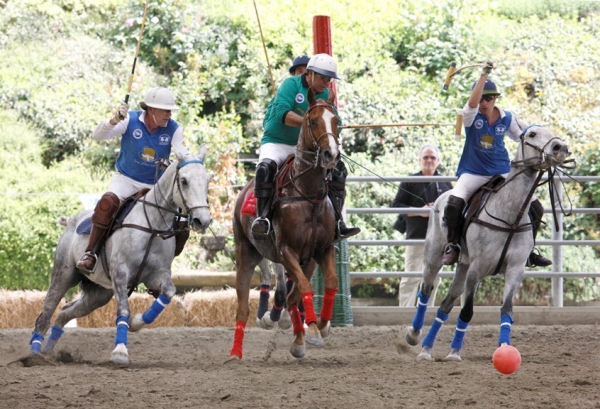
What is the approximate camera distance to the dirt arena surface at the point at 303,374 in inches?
258

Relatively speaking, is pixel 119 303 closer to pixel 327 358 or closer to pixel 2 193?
pixel 327 358

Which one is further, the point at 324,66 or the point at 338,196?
the point at 338,196

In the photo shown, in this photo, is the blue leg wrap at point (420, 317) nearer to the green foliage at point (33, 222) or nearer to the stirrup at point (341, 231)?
the stirrup at point (341, 231)

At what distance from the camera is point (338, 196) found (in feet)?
29.6

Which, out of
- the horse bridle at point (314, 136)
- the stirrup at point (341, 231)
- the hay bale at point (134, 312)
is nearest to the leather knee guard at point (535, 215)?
the stirrup at point (341, 231)

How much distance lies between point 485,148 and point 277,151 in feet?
6.21

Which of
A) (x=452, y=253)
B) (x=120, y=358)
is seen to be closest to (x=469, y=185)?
(x=452, y=253)

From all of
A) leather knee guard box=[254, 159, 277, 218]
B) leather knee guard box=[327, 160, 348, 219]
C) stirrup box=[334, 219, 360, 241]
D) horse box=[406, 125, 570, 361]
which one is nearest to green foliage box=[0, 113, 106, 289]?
leather knee guard box=[254, 159, 277, 218]

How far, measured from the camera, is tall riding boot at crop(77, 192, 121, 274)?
9.18 meters

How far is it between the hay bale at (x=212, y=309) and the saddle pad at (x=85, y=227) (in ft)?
12.2

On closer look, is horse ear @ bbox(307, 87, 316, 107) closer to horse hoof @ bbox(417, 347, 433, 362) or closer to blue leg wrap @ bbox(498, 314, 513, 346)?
blue leg wrap @ bbox(498, 314, 513, 346)

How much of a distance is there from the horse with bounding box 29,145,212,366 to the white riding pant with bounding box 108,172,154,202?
28cm

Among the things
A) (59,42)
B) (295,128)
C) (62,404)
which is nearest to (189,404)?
(62,404)

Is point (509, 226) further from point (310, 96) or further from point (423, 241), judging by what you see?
point (423, 241)
